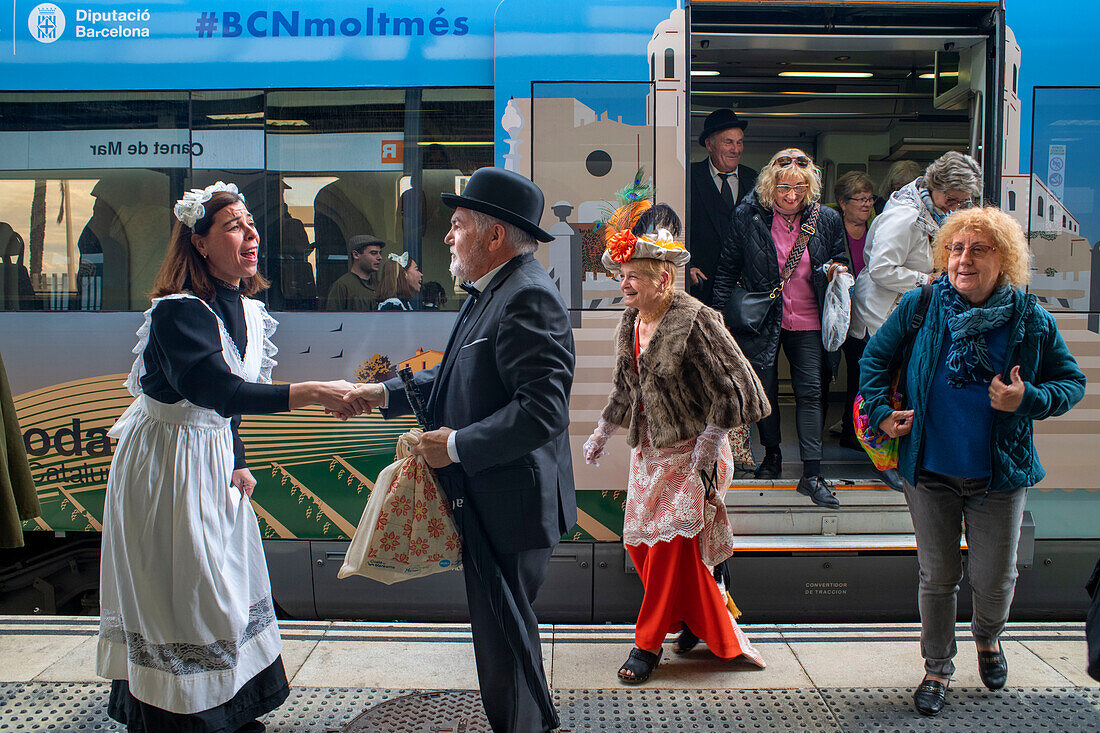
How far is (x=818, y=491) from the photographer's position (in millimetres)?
4062

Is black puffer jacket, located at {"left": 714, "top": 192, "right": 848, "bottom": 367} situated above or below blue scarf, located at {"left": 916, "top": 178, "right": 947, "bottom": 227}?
below

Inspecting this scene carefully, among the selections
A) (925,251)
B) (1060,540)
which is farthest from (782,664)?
(925,251)

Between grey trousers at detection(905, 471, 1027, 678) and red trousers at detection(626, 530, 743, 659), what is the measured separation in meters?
0.77

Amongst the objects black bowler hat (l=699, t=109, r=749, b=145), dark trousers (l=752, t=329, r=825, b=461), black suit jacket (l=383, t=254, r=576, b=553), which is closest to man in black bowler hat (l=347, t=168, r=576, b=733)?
black suit jacket (l=383, t=254, r=576, b=553)

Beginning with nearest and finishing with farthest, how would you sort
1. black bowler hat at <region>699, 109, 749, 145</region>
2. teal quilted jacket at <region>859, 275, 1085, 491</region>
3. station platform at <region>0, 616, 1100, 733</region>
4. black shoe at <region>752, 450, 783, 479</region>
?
teal quilted jacket at <region>859, 275, 1085, 491</region>
station platform at <region>0, 616, 1100, 733</region>
black shoe at <region>752, 450, 783, 479</region>
black bowler hat at <region>699, 109, 749, 145</region>

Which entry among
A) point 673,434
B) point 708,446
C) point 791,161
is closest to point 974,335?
point 708,446

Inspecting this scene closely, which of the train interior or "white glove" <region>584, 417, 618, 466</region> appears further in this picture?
the train interior

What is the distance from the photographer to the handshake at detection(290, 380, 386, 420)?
2.48 meters

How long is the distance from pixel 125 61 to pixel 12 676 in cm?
279

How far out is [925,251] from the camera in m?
4.02

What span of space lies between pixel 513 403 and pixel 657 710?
1.51 meters

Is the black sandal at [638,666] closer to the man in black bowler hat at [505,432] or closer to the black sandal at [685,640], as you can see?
the black sandal at [685,640]

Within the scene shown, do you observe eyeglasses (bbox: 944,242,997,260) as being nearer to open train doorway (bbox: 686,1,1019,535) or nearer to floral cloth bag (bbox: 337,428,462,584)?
open train doorway (bbox: 686,1,1019,535)

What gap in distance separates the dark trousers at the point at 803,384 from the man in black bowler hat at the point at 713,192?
63 centimetres
